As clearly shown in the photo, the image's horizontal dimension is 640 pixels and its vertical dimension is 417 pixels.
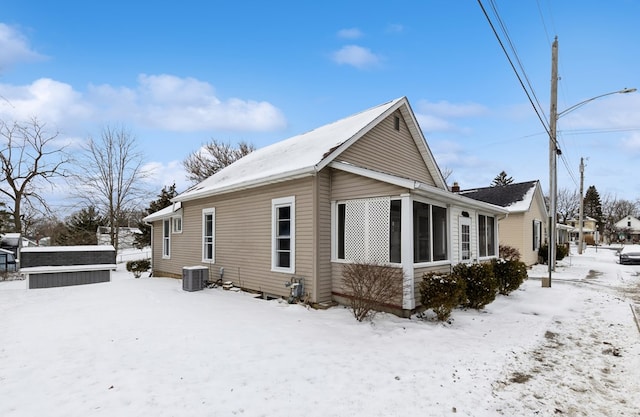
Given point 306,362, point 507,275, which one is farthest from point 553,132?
point 306,362

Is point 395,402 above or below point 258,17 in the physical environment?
below

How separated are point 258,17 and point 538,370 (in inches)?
479

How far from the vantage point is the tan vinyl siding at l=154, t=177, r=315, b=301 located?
27.6ft

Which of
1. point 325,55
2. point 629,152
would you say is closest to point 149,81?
point 325,55

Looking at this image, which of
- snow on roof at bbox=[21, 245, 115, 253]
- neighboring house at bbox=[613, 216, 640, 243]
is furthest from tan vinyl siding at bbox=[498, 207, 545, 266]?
neighboring house at bbox=[613, 216, 640, 243]

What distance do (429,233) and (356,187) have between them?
80.9 inches

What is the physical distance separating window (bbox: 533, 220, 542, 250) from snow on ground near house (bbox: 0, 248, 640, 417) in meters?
12.6

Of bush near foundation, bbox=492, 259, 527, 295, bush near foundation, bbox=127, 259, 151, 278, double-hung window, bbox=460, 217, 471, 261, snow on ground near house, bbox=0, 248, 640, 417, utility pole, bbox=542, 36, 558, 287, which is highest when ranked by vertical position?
utility pole, bbox=542, 36, 558, 287

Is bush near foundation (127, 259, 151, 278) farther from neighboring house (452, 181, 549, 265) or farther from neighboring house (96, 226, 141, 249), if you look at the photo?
neighboring house (96, 226, 141, 249)

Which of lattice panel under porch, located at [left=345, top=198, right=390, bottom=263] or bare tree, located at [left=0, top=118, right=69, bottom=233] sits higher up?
bare tree, located at [left=0, top=118, right=69, bottom=233]

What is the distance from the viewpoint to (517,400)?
12.5ft

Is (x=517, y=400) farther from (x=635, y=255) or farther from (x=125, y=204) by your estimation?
(x=125, y=204)

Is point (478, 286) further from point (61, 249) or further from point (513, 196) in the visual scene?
point (61, 249)

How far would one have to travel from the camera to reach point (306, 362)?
4719 mm
